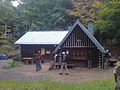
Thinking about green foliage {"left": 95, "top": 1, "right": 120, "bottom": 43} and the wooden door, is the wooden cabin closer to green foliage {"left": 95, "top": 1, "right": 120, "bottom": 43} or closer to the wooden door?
the wooden door

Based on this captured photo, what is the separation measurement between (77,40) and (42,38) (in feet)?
33.1

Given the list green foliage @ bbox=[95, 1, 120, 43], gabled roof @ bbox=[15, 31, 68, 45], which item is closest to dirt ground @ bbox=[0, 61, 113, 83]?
green foliage @ bbox=[95, 1, 120, 43]

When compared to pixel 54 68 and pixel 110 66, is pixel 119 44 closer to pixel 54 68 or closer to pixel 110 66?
pixel 110 66

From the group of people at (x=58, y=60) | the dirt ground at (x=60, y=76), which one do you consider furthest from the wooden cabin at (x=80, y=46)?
the dirt ground at (x=60, y=76)

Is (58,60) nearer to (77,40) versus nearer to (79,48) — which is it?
(79,48)

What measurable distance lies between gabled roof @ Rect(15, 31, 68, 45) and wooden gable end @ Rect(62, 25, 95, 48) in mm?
6952

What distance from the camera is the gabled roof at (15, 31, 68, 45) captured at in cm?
3500

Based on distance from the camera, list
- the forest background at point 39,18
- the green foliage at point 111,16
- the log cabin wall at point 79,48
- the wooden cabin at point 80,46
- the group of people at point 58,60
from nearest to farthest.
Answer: the group of people at point 58,60, the wooden cabin at point 80,46, the log cabin wall at point 79,48, the green foliage at point 111,16, the forest background at point 39,18

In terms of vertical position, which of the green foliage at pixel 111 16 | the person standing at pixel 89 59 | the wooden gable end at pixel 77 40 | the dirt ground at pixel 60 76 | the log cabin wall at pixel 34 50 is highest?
the green foliage at pixel 111 16

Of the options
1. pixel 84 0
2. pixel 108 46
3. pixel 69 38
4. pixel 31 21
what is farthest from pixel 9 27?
pixel 69 38

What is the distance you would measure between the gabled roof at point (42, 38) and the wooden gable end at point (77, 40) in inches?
274

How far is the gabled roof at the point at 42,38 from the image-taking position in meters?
35.0

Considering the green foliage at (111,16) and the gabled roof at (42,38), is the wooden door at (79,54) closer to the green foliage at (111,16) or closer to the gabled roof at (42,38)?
the green foliage at (111,16)

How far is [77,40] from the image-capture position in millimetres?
27328
